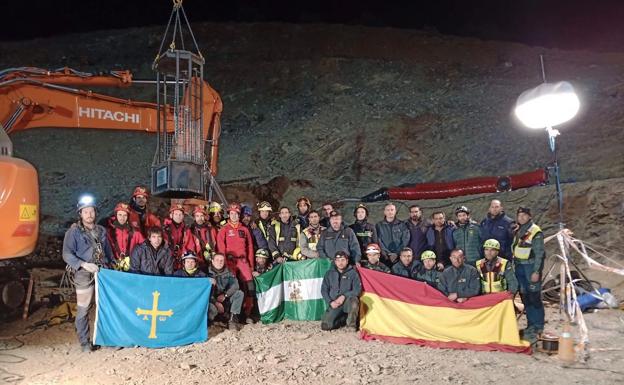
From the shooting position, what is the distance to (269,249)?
9180 mm

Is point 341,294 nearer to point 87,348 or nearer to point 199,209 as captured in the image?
point 199,209

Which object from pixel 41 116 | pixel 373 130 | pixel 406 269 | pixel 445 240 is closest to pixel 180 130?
pixel 41 116

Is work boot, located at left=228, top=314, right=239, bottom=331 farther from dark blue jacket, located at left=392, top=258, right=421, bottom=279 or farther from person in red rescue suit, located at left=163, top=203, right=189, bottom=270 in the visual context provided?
dark blue jacket, located at left=392, top=258, right=421, bottom=279

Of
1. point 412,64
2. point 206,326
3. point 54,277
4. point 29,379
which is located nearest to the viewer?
point 29,379

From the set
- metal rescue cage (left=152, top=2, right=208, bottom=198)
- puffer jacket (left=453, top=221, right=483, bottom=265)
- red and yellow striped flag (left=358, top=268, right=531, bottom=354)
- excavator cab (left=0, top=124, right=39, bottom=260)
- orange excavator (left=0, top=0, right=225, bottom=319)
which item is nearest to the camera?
excavator cab (left=0, top=124, right=39, bottom=260)

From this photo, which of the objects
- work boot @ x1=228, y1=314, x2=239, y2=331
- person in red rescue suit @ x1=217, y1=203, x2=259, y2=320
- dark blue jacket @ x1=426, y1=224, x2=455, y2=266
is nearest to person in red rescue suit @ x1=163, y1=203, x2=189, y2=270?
person in red rescue suit @ x1=217, y1=203, x2=259, y2=320

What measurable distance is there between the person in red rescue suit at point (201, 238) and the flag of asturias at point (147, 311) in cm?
101

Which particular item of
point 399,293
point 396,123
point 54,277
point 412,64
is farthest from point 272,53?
point 399,293

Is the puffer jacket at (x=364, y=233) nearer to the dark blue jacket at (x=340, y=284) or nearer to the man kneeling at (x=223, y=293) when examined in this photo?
the dark blue jacket at (x=340, y=284)

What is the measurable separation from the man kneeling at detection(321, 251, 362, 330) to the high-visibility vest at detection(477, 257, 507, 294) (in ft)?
6.25

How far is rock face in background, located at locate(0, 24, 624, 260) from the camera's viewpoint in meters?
15.4

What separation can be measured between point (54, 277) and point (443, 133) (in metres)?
13.9

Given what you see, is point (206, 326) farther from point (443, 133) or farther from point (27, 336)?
point (443, 133)

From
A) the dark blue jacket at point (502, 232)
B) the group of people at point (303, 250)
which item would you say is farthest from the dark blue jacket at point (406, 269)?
the dark blue jacket at point (502, 232)
